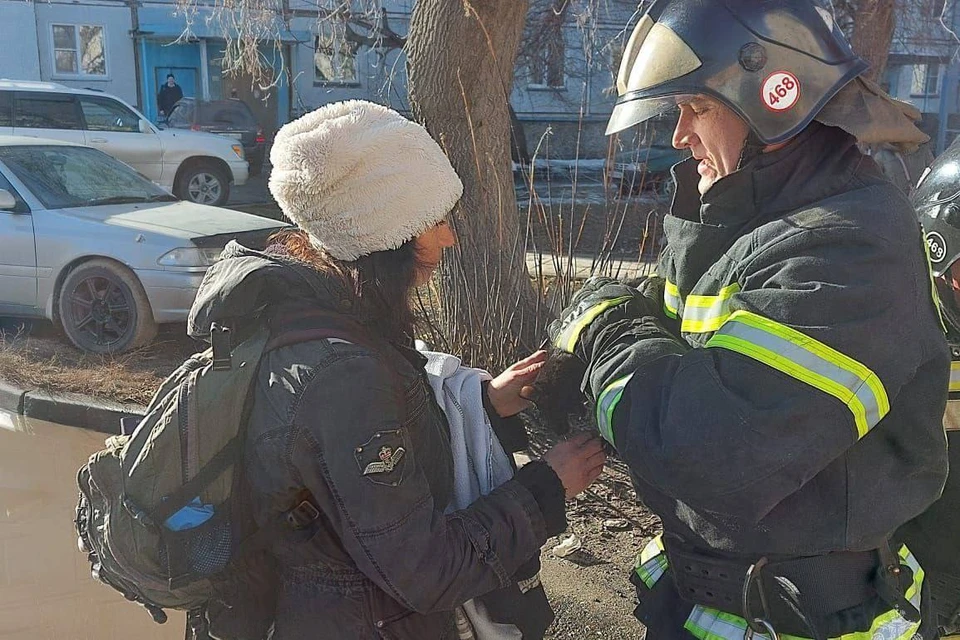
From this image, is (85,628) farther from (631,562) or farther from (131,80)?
(131,80)

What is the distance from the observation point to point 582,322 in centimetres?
170

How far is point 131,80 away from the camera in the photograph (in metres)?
23.5

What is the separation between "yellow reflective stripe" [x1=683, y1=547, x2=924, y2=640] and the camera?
159 centimetres

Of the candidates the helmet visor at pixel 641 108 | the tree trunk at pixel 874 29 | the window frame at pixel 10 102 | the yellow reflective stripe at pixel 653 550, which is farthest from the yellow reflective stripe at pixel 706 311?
the window frame at pixel 10 102

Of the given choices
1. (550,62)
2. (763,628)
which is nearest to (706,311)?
(763,628)

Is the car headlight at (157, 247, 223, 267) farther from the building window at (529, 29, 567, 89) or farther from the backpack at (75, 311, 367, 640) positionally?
the building window at (529, 29, 567, 89)

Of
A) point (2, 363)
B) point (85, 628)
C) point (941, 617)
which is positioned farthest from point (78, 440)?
Answer: point (941, 617)

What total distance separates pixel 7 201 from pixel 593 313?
20.3 ft

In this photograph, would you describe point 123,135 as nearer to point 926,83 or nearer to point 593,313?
point 593,313

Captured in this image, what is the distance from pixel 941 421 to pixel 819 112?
566 millimetres

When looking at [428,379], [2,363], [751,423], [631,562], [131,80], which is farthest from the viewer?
→ [131,80]

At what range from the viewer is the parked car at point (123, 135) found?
12000mm

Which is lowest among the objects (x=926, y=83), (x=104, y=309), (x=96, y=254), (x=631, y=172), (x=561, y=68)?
(x=104, y=309)

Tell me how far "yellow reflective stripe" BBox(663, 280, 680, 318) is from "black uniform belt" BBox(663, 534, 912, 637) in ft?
1.51
